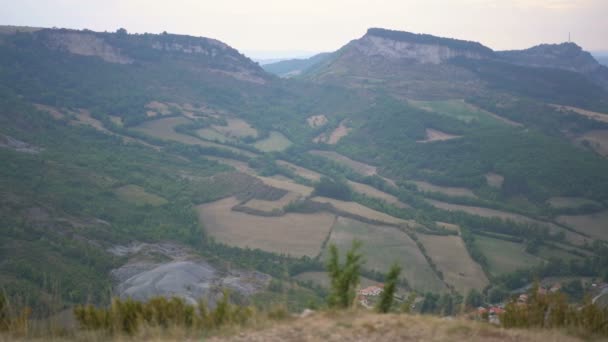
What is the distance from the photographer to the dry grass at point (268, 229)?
53250 millimetres

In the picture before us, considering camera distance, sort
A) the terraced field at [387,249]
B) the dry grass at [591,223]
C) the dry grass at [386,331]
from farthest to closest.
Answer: the dry grass at [591,223] → the terraced field at [387,249] → the dry grass at [386,331]

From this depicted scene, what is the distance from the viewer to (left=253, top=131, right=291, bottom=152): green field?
104 metres

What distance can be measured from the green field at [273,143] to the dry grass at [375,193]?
23.4 metres

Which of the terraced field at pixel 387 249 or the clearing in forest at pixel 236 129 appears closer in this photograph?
the terraced field at pixel 387 249

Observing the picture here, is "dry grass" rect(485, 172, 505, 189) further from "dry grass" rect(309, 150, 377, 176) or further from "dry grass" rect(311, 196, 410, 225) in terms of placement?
"dry grass" rect(311, 196, 410, 225)

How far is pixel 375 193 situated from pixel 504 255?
27.3m

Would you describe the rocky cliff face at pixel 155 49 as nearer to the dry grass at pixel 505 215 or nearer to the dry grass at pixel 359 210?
the dry grass at pixel 359 210

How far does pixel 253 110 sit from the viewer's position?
411 ft

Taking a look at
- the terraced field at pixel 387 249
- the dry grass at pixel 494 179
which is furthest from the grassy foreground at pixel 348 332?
the dry grass at pixel 494 179

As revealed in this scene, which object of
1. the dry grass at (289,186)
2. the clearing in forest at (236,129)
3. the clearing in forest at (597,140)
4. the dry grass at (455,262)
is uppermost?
the clearing in forest at (597,140)

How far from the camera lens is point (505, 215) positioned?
72312 millimetres

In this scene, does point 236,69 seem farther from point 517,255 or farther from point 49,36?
point 517,255

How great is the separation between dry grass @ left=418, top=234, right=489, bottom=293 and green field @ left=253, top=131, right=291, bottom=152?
165 feet

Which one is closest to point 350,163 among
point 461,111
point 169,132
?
point 461,111
